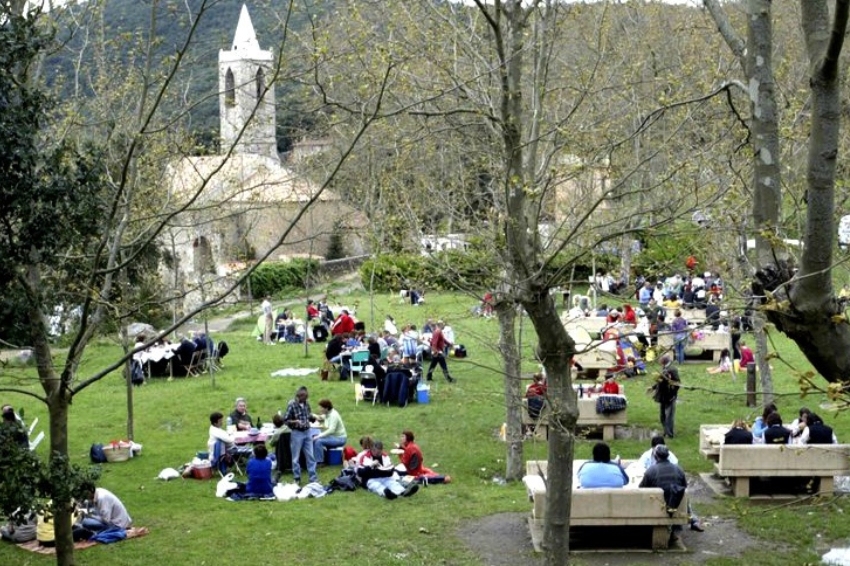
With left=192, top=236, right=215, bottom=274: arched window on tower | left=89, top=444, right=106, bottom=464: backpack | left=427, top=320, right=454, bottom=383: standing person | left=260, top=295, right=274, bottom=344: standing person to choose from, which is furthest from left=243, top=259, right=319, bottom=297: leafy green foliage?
left=89, top=444, right=106, bottom=464: backpack

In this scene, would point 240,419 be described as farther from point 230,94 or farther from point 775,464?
point 775,464

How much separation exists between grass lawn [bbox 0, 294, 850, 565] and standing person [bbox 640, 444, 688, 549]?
21.5 inches

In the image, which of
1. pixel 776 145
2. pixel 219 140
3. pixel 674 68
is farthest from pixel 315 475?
pixel 674 68

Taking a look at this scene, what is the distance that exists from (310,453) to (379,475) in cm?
128

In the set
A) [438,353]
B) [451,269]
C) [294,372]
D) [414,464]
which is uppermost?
[451,269]

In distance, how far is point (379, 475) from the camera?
54.4ft

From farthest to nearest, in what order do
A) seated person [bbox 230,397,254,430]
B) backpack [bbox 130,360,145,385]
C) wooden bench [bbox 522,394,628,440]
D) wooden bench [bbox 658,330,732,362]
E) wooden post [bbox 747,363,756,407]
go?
wooden bench [bbox 658,330,732,362] < backpack [bbox 130,360,145,385] < wooden post [bbox 747,363,756,407] < wooden bench [bbox 522,394,628,440] < seated person [bbox 230,397,254,430]

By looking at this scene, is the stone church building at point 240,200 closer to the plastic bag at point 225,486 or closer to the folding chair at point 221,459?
the folding chair at point 221,459

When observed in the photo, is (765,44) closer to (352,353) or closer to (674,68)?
(674,68)

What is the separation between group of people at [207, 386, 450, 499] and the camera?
52.9ft

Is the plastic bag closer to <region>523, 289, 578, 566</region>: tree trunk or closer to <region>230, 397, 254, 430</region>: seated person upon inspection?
<region>230, 397, 254, 430</region>: seated person

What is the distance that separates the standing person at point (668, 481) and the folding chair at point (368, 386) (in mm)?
10632

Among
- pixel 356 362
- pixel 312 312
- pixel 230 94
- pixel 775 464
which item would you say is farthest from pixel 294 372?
pixel 775 464

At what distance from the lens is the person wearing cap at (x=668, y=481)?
13156 mm
